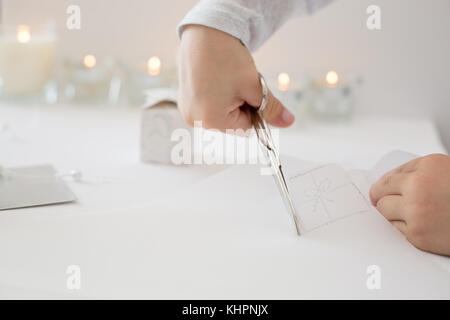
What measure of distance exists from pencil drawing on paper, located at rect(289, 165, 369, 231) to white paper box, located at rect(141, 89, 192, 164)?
235 mm

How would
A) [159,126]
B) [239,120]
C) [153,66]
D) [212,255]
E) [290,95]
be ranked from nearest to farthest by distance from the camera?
[212,255], [239,120], [159,126], [290,95], [153,66]

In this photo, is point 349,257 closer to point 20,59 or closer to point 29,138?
point 29,138

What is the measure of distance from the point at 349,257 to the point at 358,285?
0.19 ft

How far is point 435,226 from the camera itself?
0.55 meters

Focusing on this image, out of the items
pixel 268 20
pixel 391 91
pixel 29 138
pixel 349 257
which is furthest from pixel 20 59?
pixel 349 257

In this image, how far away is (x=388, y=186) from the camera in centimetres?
63

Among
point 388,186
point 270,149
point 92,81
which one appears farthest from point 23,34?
point 388,186

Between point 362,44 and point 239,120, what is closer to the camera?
point 239,120

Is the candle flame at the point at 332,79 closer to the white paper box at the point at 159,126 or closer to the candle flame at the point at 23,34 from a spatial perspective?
the white paper box at the point at 159,126

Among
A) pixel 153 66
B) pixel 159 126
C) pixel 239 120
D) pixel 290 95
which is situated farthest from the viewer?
pixel 153 66

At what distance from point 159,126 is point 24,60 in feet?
1.71

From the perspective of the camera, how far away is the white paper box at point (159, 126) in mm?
838

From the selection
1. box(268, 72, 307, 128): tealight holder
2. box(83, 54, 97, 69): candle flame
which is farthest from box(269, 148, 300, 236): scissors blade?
box(83, 54, 97, 69): candle flame

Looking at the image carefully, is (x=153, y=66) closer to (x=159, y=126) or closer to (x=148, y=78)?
(x=148, y=78)
